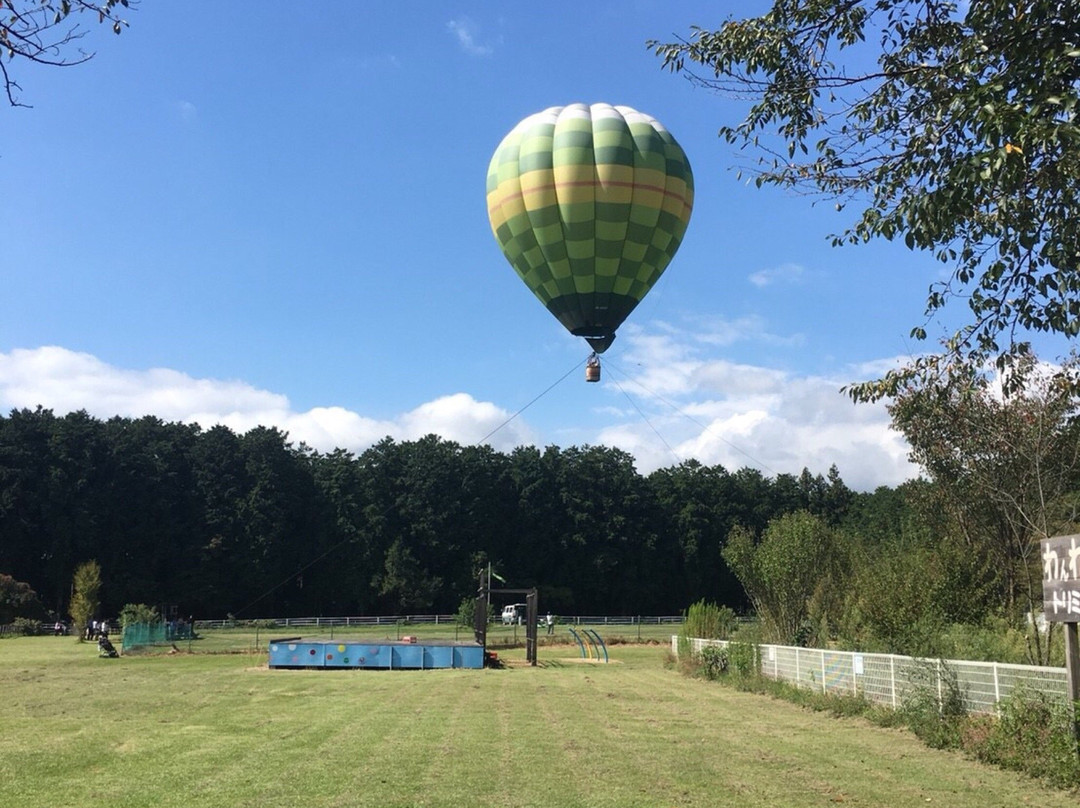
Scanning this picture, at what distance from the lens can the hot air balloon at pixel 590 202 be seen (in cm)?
2270

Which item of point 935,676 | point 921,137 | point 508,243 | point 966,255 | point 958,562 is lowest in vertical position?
point 935,676

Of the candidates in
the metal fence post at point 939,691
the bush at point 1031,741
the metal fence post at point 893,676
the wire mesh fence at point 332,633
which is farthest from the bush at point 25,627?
the bush at point 1031,741

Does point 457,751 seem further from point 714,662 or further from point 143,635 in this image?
point 143,635

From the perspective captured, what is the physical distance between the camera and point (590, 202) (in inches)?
891

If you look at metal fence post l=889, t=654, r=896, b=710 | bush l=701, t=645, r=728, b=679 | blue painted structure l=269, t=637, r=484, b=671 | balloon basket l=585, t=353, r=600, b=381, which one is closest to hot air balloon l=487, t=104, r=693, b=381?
balloon basket l=585, t=353, r=600, b=381

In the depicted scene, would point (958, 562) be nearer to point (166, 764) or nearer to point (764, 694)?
point (764, 694)

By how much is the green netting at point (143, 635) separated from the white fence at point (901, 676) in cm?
2786

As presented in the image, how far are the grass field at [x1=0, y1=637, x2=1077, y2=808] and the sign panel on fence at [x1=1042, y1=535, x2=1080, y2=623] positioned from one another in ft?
6.79

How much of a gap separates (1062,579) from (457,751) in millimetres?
8201

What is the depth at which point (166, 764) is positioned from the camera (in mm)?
11773

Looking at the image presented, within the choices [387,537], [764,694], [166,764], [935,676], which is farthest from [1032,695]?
[387,537]

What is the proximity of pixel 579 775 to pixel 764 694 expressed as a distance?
11.8m

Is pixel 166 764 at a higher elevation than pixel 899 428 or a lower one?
lower

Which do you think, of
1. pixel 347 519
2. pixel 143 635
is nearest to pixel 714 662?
pixel 143 635
